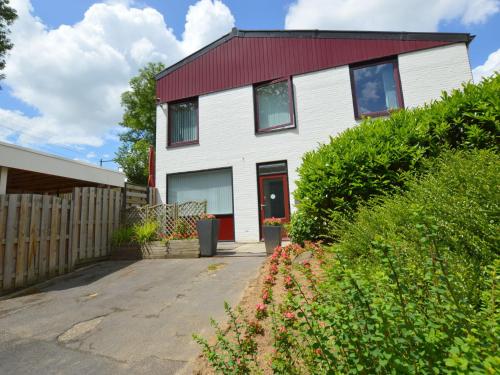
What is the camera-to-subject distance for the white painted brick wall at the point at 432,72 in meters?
7.37

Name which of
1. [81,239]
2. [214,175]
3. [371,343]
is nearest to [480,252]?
[371,343]

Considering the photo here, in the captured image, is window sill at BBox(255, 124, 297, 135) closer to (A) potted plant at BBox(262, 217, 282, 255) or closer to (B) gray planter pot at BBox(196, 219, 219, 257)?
(A) potted plant at BBox(262, 217, 282, 255)

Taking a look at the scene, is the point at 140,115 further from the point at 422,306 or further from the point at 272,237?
the point at 422,306

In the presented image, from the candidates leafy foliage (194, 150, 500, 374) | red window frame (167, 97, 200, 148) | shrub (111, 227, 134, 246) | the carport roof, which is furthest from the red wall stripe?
leafy foliage (194, 150, 500, 374)

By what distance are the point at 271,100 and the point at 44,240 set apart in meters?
7.54

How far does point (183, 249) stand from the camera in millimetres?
6316

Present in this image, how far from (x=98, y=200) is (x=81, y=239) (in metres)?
1.07

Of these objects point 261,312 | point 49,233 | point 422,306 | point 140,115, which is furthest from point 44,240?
point 140,115

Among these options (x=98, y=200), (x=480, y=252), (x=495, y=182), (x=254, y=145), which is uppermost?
(x=254, y=145)

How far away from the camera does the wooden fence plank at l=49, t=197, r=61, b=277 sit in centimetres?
543

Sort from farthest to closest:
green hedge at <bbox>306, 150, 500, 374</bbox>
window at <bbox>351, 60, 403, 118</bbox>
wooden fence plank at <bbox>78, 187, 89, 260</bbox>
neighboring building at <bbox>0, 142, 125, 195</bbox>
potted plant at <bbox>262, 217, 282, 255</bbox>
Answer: window at <bbox>351, 60, 403, 118</bbox>, neighboring building at <bbox>0, 142, 125, 195</bbox>, wooden fence plank at <bbox>78, 187, 89, 260</bbox>, potted plant at <bbox>262, 217, 282, 255</bbox>, green hedge at <bbox>306, 150, 500, 374</bbox>

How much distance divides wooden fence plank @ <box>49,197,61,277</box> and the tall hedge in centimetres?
511

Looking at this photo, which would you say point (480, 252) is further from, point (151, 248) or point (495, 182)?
point (151, 248)

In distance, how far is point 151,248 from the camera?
6496 millimetres
